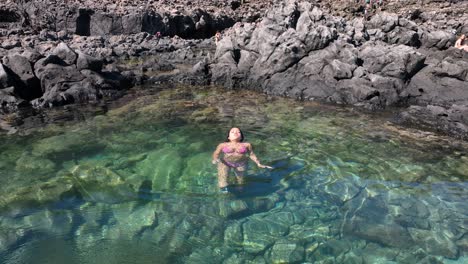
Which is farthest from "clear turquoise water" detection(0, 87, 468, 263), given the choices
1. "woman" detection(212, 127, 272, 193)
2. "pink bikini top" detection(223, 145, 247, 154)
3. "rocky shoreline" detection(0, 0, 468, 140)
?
"rocky shoreline" detection(0, 0, 468, 140)

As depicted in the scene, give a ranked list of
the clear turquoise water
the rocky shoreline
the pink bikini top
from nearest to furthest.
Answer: the clear turquoise water, the pink bikini top, the rocky shoreline

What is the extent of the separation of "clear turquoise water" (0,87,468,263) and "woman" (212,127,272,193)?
33 centimetres

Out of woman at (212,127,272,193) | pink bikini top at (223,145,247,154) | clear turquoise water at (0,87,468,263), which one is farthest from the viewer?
pink bikini top at (223,145,247,154)

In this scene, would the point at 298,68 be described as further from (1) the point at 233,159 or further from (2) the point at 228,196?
(2) the point at 228,196

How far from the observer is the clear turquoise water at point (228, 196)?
8.10 meters

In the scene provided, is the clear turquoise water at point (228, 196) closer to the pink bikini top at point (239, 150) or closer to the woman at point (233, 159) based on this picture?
the woman at point (233, 159)

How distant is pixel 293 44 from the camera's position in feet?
81.7

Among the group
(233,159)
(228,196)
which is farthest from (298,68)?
(228,196)

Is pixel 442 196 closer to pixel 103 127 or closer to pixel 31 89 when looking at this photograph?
pixel 103 127

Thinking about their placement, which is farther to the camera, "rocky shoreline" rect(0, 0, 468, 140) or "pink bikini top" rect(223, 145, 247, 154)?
"rocky shoreline" rect(0, 0, 468, 140)

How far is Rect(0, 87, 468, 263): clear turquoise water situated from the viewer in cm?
810

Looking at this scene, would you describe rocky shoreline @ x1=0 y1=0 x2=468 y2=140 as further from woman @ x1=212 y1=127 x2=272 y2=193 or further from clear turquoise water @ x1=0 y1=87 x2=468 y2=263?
woman @ x1=212 y1=127 x2=272 y2=193

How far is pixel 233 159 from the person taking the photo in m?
10.9

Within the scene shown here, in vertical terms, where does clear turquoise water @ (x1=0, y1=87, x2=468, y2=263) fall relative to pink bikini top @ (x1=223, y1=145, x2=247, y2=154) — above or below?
below
